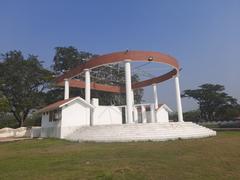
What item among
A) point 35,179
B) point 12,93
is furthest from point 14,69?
point 35,179

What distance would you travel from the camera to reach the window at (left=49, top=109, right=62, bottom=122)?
2156cm

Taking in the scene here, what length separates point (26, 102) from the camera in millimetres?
35531

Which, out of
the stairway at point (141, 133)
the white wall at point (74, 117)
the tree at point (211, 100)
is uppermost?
the tree at point (211, 100)

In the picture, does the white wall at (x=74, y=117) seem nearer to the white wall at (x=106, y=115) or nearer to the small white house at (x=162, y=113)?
the white wall at (x=106, y=115)

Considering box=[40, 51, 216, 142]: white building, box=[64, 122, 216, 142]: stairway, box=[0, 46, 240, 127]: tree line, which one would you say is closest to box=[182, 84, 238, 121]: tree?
Result: box=[0, 46, 240, 127]: tree line

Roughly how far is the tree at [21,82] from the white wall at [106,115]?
14354 mm

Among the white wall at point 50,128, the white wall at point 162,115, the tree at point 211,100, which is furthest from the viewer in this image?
the tree at point 211,100

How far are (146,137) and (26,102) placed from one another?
24852 millimetres

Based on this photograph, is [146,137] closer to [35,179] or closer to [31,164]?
[31,164]

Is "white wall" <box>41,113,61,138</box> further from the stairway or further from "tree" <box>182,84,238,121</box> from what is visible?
"tree" <box>182,84,238,121</box>

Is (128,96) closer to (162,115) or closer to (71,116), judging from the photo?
(71,116)

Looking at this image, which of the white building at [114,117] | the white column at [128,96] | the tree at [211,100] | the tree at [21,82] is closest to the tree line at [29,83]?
the tree at [21,82]

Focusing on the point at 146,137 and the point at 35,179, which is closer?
the point at 35,179

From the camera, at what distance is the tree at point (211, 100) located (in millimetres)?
59938
